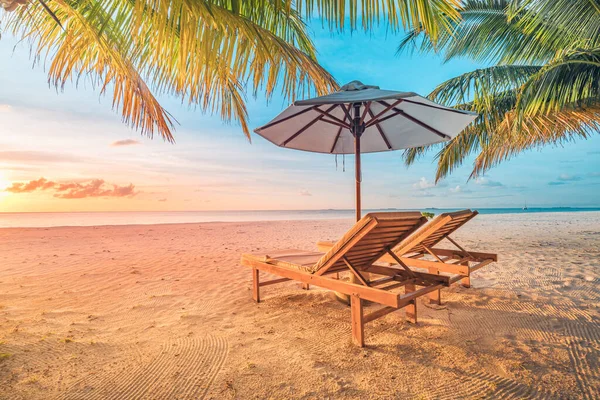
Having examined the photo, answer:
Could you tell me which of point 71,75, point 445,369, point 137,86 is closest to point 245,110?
point 137,86

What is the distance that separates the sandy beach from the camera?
1.81 meters

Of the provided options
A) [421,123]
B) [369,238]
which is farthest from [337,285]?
[421,123]

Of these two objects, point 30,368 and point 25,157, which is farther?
point 25,157

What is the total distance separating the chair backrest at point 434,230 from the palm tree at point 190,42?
5.87ft

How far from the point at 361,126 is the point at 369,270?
5.00 ft

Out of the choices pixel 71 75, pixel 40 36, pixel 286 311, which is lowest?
pixel 286 311

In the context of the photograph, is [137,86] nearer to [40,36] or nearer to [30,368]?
[40,36]

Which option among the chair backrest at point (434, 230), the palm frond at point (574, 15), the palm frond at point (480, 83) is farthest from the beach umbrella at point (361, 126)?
the palm frond at point (480, 83)

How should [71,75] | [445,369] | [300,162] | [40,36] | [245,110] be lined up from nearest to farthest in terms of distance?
[445,369], [40,36], [71,75], [245,110], [300,162]

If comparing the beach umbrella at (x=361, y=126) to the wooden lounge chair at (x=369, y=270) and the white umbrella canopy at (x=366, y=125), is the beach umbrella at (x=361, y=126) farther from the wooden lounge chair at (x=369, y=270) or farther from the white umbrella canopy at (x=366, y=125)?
the wooden lounge chair at (x=369, y=270)

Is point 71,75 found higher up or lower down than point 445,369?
higher up

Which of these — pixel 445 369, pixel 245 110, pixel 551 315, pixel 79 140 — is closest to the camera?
pixel 445 369

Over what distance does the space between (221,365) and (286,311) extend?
1.13 meters

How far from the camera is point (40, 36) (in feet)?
9.96
